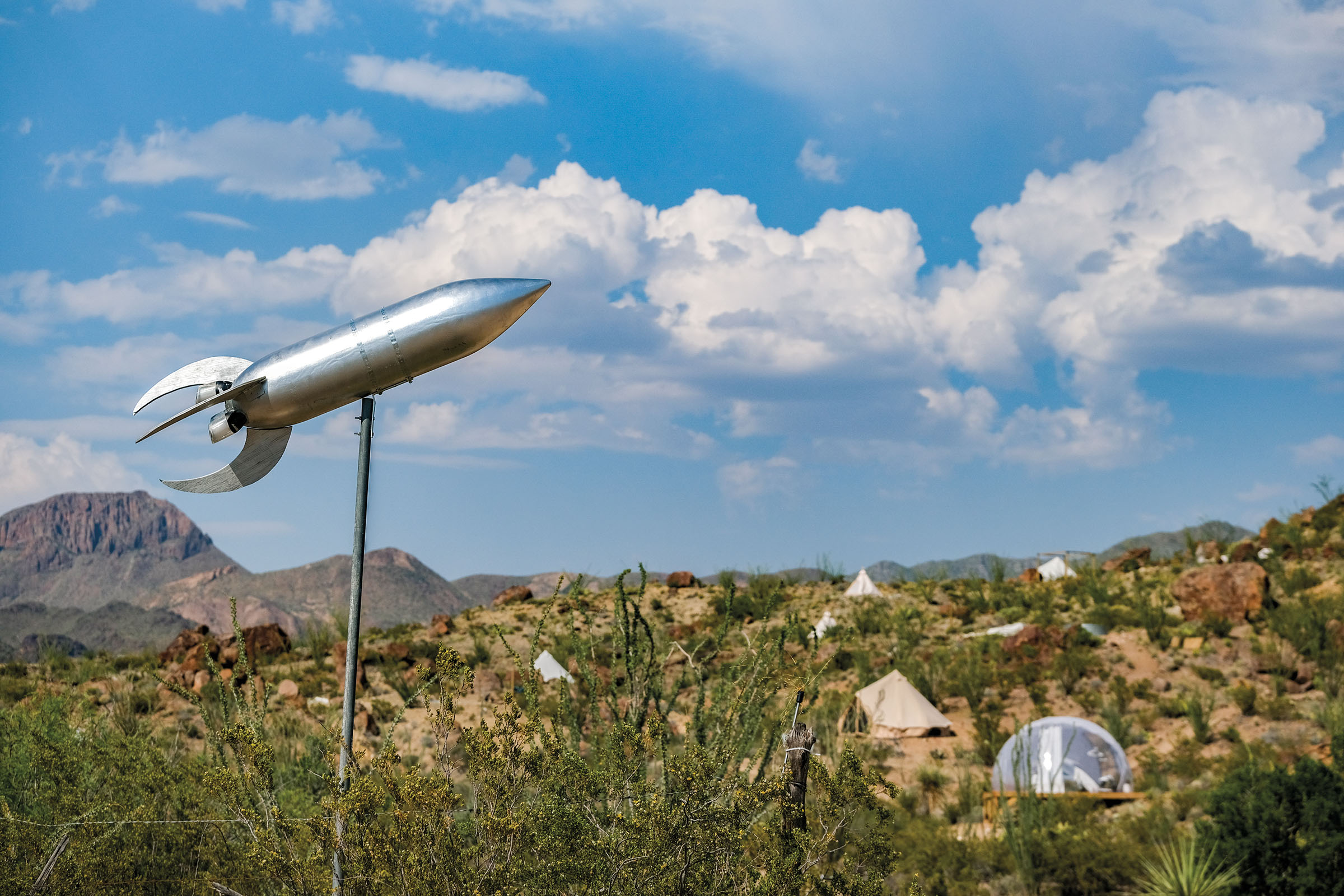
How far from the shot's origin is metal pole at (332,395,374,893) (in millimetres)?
4825

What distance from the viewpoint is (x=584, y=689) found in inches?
337

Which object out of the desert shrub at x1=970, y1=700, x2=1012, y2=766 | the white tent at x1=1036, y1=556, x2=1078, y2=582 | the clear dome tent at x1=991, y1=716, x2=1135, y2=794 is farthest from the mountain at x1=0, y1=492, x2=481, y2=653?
the clear dome tent at x1=991, y1=716, x2=1135, y2=794

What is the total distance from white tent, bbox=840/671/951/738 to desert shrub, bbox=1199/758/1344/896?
→ 773 centimetres

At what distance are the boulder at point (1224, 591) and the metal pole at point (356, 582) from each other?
1895 centimetres

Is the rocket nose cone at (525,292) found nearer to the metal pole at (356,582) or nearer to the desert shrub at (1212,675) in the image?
the metal pole at (356,582)

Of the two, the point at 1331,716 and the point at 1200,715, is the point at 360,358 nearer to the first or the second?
the point at 1200,715

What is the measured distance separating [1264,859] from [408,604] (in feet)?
173

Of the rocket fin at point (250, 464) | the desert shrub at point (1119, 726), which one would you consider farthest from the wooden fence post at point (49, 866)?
the desert shrub at point (1119, 726)

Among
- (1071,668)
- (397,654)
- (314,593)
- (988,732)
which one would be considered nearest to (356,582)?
(988,732)

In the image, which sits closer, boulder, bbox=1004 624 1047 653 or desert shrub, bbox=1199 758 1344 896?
desert shrub, bbox=1199 758 1344 896

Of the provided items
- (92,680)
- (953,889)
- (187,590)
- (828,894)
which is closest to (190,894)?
(828,894)

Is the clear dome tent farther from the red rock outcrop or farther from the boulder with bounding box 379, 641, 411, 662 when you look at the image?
the red rock outcrop

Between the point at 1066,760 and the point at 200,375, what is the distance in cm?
1224

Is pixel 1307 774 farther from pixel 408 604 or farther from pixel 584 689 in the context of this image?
pixel 408 604
